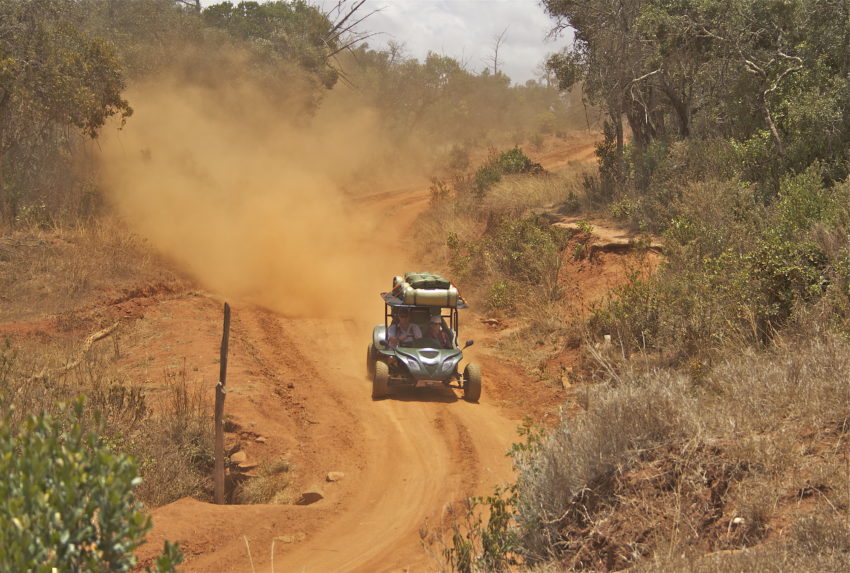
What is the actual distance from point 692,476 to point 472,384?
6845 millimetres

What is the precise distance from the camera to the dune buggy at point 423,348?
41.8 feet

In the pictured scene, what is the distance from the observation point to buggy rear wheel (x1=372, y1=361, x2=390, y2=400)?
12.8 m

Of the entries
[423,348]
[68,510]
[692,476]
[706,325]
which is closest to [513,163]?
[423,348]

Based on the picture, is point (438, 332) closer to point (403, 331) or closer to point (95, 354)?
point (403, 331)

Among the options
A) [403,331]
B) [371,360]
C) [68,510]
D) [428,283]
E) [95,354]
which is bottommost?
[371,360]

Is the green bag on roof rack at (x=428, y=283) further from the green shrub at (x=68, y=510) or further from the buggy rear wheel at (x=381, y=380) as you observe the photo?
the green shrub at (x=68, y=510)

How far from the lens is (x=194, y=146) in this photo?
27.2 meters

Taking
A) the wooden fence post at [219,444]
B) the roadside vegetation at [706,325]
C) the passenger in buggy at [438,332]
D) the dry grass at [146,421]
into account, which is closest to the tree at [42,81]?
the dry grass at [146,421]

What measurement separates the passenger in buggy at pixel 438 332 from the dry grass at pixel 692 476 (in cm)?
627

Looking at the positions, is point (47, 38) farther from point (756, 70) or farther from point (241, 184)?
point (756, 70)

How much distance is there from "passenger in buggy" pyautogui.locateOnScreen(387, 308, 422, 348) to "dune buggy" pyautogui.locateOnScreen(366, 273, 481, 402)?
0.02 m

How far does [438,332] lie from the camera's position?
13625mm

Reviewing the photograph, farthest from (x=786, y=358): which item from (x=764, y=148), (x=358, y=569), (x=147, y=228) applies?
(x=147, y=228)

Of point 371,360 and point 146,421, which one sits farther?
point 371,360
